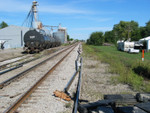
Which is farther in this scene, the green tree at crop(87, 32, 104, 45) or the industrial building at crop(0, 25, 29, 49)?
the green tree at crop(87, 32, 104, 45)

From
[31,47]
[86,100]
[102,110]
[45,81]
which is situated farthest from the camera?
[31,47]

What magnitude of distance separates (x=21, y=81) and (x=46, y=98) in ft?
10.0

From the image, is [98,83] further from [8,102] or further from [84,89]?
[8,102]

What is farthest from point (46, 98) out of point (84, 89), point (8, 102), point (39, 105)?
point (84, 89)

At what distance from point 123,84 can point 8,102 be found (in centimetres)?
486

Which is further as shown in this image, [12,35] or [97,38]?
[97,38]

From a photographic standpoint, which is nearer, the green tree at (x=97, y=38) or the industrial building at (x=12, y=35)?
the industrial building at (x=12, y=35)

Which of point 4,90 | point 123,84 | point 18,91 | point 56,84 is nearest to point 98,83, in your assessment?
point 123,84

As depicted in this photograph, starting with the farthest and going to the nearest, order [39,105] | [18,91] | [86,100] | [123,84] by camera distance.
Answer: [123,84]
[18,91]
[86,100]
[39,105]

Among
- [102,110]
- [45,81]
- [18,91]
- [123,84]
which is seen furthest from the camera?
[45,81]

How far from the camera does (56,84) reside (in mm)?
8109

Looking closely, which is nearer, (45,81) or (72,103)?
(72,103)

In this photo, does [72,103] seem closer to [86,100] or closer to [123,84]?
[86,100]

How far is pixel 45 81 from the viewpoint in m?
8.68
